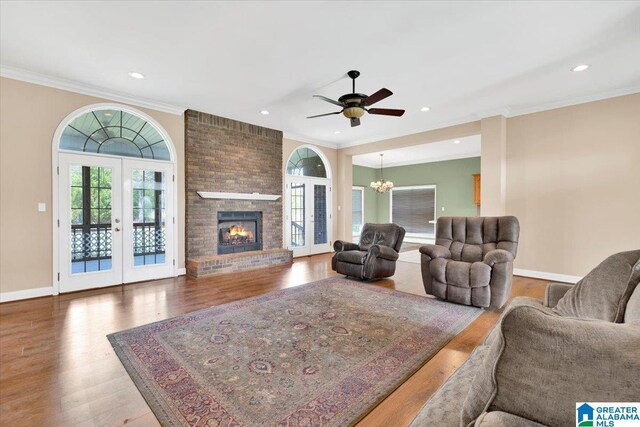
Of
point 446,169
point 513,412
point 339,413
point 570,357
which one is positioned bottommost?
point 339,413

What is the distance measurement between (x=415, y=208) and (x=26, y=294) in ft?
31.9

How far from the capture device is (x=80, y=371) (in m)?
2.13

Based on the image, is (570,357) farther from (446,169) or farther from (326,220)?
(446,169)

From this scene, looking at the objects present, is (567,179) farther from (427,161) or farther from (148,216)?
(148,216)

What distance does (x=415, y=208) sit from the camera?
10281 millimetres

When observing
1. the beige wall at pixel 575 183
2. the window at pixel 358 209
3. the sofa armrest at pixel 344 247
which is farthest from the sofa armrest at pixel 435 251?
the window at pixel 358 209

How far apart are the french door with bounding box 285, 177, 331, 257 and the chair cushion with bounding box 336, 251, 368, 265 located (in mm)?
2333

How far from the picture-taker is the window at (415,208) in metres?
9.88

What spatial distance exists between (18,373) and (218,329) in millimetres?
1383

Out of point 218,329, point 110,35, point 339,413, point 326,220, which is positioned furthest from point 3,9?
point 326,220

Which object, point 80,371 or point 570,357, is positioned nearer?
point 570,357

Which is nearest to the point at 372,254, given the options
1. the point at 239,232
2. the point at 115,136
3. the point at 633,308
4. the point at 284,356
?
the point at 284,356

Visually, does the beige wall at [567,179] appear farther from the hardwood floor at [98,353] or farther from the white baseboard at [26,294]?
the white baseboard at [26,294]

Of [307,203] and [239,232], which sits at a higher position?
[307,203]
